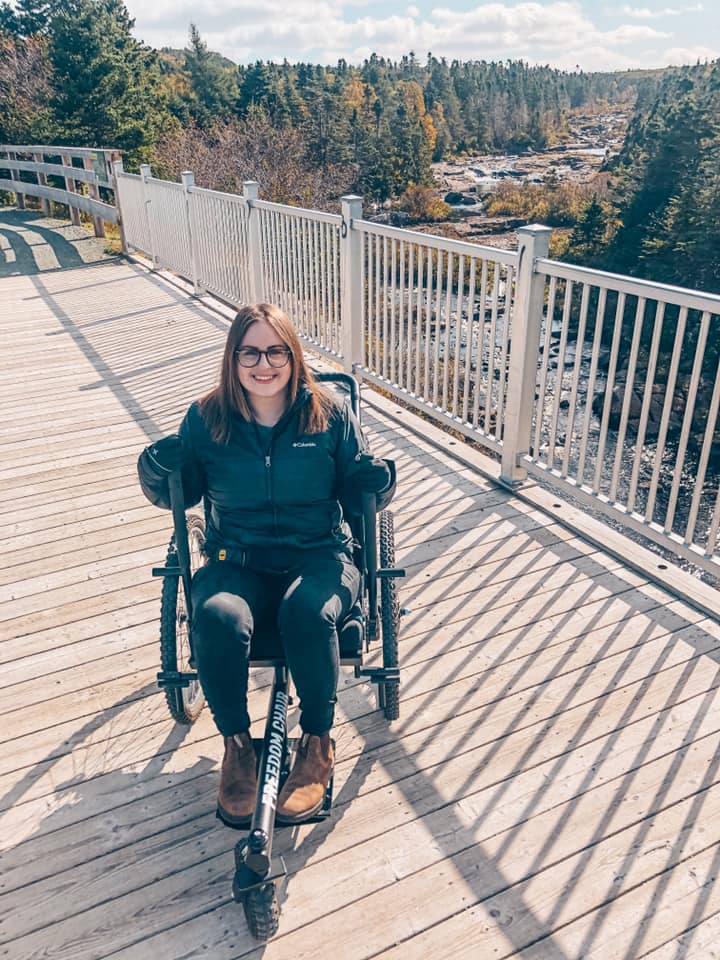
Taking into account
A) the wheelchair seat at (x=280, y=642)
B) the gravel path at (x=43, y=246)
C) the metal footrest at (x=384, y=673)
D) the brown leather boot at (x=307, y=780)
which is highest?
the wheelchair seat at (x=280, y=642)

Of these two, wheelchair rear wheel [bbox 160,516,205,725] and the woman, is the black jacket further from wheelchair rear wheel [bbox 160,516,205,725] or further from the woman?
wheelchair rear wheel [bbox 160,516,205,725]

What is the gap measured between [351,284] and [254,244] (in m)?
1.62

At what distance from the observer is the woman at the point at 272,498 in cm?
189

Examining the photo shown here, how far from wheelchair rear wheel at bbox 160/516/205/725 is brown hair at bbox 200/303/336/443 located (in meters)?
0.38

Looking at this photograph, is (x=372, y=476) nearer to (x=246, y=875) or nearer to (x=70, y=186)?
(x=246, y=875)

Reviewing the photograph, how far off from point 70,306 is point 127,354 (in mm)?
2067

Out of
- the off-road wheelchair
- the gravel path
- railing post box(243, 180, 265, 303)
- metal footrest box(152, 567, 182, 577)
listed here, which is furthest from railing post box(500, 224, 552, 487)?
the gravel path

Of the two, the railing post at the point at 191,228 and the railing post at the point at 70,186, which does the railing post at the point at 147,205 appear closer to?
the railing post at the point at 191,228

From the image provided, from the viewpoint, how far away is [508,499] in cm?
364

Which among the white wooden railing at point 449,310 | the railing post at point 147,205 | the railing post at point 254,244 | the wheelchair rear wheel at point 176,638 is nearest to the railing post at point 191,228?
the white wooden railing at point 449,310

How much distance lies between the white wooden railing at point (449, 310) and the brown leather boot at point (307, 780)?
1.07m

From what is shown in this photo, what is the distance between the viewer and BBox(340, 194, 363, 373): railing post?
15.3ft

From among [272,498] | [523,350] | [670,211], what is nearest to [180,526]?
[272,498]

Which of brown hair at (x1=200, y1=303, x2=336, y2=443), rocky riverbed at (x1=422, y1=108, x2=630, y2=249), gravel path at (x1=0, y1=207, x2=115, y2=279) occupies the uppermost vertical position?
brown hair at (x1=200, y1=303, x2=336, y2=443)
